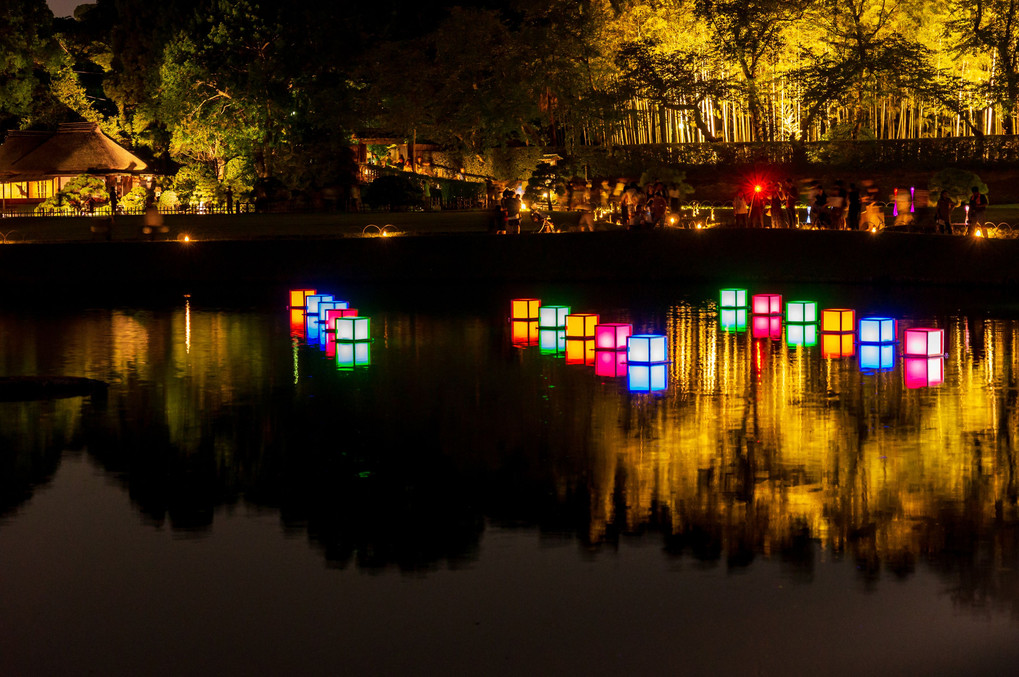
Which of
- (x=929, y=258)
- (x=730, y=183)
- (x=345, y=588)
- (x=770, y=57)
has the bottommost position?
(x=345, y=588)

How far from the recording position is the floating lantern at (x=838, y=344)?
15079mm

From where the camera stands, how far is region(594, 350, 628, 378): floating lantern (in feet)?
44.9

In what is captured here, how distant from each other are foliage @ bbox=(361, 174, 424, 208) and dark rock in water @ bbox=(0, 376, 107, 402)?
2935 centimetres

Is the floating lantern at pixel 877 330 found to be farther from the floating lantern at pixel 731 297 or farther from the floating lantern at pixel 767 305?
the floating lantern at pixel 731 297

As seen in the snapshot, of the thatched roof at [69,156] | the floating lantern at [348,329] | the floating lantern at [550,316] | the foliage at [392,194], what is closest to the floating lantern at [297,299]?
the floating lantern at [348,329]

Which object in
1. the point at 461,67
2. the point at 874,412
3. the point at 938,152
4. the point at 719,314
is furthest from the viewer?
the point at 938,152

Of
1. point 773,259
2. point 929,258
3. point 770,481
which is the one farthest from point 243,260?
point 770,481

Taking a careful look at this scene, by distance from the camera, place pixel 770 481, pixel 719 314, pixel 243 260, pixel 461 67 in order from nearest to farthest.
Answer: pixel 770 481 → pixel 719 314 → pixel 243 260 → pixel 461 67

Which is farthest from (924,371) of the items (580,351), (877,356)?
(580,351)

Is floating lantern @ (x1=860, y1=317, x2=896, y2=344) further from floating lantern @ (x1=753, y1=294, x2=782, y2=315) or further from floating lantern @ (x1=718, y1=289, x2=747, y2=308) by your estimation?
floating lantern @ (x1=718, y1=289, x2=747, y2=308)

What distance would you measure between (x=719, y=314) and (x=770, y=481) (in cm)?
1110

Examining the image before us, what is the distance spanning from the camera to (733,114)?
5312 cm

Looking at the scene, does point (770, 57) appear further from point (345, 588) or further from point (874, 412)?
point (345, 588)

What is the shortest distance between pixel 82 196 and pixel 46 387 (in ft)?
114
